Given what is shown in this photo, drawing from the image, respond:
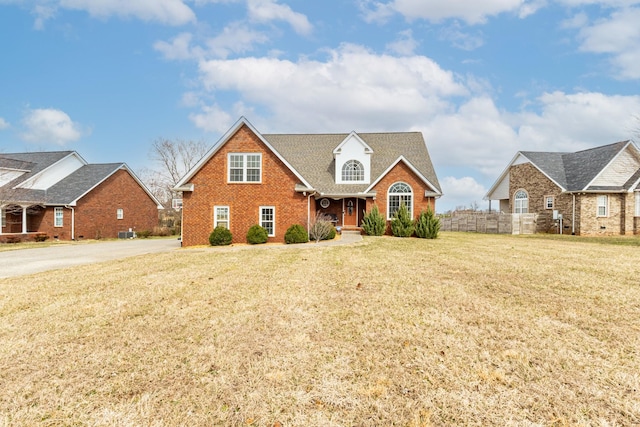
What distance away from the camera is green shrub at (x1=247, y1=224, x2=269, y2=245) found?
1875cm

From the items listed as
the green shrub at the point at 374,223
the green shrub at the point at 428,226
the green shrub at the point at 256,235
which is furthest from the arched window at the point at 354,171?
the green shrub at the point at 256,235

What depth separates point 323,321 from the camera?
18.4 feet

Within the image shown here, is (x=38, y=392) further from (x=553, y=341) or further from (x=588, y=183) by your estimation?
(x=588, y=183)

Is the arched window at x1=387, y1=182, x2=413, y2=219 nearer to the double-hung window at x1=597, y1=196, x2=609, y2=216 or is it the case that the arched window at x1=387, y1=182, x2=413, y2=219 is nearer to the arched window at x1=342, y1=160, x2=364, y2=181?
the arched window at x1=342, y1=160, x2=364, y2=181

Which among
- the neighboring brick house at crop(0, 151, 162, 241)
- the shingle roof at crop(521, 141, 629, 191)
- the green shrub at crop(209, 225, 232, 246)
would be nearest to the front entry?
the green shrub at crop(209, 225, 232, 246)

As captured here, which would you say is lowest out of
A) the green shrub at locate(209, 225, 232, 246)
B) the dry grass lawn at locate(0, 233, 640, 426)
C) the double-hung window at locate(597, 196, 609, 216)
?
the dry grass lawn at locate(0, 233, 640, 426)

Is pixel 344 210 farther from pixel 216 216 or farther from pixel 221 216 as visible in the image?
pixel 216 216

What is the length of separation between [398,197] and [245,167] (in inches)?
393

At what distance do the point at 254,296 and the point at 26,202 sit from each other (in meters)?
28.8

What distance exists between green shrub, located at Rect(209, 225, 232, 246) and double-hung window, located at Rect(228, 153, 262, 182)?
288cm

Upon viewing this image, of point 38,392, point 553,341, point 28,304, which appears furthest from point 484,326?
point 28,304

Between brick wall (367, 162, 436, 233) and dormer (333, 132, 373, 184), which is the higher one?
A: dormer (333, 132, 373, 184)

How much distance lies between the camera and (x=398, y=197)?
23516 millimetres

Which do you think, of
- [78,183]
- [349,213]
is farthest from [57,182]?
[349,213]
